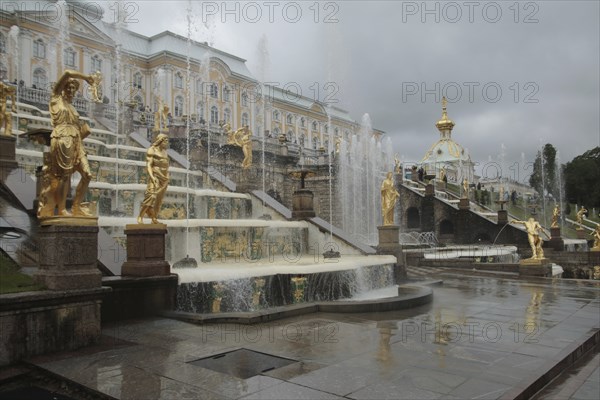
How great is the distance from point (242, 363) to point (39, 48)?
160ft

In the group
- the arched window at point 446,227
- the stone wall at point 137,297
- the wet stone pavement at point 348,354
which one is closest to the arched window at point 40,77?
the arched window at point 446,227

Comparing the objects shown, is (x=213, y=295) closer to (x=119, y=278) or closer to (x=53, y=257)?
(x=119, y=278)

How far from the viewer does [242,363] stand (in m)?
6.30

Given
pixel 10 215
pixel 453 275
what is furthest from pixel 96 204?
pixel 453 275

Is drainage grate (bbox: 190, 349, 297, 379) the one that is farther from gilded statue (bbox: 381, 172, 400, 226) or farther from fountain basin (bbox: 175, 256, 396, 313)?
gilded statue (bbox: 381, 172, 400, 226)

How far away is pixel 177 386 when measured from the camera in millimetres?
5312

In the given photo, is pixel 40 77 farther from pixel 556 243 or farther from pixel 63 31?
pixel 556 243

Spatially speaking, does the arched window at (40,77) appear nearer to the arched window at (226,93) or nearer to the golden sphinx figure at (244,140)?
the arched window at (226,93)

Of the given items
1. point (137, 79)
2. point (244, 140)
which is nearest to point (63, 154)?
point (244, 140)

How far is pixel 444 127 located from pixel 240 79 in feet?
95.3

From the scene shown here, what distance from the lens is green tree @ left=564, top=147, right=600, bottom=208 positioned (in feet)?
234

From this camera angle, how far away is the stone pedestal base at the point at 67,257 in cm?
691

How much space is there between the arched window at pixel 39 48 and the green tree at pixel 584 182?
6710cm

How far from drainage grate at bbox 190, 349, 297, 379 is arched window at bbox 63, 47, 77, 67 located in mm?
50096
